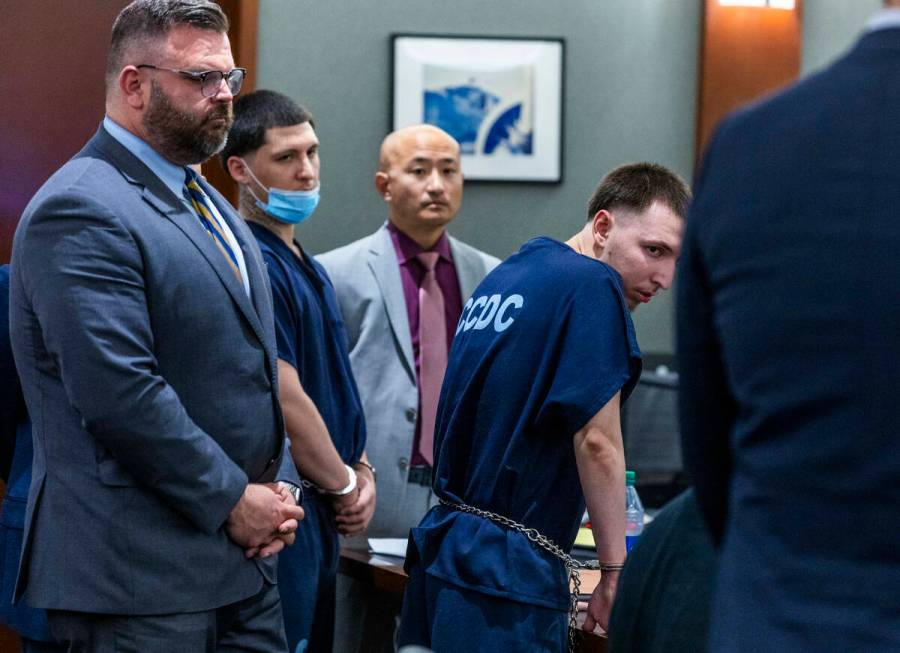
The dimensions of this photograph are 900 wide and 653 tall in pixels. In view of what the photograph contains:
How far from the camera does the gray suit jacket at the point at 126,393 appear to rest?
2008 millimetres

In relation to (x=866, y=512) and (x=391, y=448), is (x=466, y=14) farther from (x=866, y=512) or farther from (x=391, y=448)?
(x=866, y=512)

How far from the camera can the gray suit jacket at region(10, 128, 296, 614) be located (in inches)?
79.0

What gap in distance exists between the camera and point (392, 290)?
3.62 meters

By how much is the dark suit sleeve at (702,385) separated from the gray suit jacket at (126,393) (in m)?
0.96

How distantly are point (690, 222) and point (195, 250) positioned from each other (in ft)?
3.55

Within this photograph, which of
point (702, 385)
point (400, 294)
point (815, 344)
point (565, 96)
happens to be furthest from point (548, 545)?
point (565, 96)

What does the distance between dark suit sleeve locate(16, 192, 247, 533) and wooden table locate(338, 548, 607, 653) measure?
2.73ft

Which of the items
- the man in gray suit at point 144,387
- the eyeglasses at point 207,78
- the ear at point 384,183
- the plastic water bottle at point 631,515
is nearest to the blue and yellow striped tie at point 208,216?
the man in gray suit at point 144,387

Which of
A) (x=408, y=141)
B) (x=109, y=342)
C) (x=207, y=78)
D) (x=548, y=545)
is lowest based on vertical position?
(x=548, y=545)

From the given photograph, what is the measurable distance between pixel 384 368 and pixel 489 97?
6.00 feet

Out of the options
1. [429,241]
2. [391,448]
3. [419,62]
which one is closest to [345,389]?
[391,448]

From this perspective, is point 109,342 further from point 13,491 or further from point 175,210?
point 13,491

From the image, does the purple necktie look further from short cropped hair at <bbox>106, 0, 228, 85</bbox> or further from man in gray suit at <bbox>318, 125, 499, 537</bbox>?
short cropped hair at <bbox>106, 0, 228, 85</bbox>

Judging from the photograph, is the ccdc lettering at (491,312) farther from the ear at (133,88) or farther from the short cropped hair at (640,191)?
the ear at (133,88)
